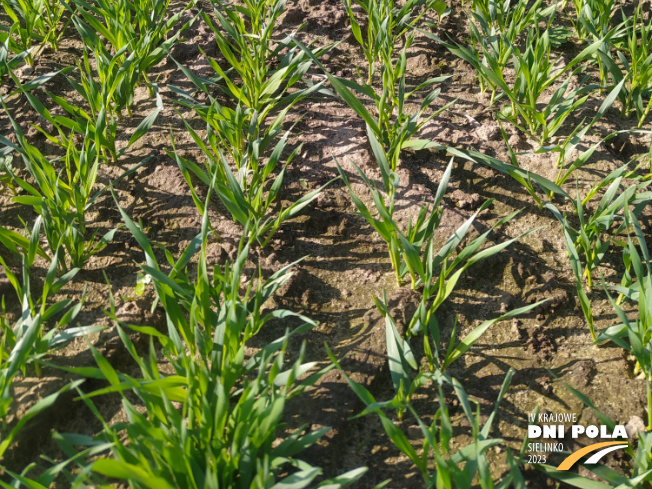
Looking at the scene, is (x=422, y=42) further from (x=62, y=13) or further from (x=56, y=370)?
(x=56, y=370)

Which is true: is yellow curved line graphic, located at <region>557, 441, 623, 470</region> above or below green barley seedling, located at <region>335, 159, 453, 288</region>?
below

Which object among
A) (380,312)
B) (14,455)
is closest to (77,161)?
(14,455)

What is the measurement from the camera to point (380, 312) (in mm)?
→ 1676

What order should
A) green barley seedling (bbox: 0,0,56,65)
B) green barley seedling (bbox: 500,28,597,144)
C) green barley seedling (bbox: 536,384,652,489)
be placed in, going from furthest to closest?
green barley seedling (bbox: 0,0,56,65)
green barley seedling (bbox: 500,28,597,144)
green barley seedling (bbox: 536,384,652,489)

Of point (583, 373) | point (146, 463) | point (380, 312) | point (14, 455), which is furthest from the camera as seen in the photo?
point (380, 312)

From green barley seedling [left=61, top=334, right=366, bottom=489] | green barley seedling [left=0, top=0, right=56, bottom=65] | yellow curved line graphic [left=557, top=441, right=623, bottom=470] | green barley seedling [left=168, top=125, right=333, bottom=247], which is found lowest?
yellow curved line graphic [left=557, top=441, right=623, bottom=470]

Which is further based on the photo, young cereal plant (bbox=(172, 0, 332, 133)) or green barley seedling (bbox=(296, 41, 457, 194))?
young cereal plant (bbox=(172, 0, 332, 133))

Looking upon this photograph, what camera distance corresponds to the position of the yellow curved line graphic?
1379 mm

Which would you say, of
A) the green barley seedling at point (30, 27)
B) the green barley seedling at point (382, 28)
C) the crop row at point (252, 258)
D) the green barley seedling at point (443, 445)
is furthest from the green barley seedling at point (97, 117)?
the green barley seedling at point (443, 445)

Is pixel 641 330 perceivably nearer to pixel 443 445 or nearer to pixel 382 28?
pixel 443 445

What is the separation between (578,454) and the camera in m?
1.39

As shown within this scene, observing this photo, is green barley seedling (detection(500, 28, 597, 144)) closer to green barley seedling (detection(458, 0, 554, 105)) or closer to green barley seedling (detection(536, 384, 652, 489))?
green barley seedling (detection(458, 0, 554, 105))

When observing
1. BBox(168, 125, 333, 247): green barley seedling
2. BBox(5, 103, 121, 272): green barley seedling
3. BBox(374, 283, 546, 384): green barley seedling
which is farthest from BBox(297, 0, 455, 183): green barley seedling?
BBox(5, 103, 121, 272): green barley seedling

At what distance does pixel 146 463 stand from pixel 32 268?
3.15 feet
